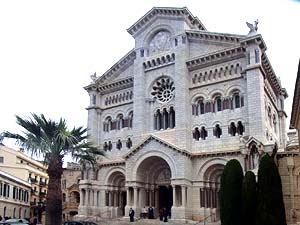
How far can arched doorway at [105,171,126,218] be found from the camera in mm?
45094

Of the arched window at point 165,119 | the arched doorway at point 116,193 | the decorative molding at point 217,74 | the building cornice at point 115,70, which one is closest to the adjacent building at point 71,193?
the arched doorway at point 116,193

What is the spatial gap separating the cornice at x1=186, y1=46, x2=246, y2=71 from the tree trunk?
20.0 meters

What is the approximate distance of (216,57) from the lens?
41031 mm

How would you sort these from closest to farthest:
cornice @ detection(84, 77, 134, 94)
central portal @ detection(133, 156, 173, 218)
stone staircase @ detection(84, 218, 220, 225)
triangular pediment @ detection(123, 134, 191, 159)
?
stone staircase @ detection(84, 218, 220, 225), triangular pediment @ detection(123, 134, 191, 159), central portal @ detection(133, 156, 173, 218), cornice @ detection(84, 77, 134, 94)

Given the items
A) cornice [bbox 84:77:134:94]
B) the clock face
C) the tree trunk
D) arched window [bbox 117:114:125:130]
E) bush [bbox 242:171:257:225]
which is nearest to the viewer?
bush [bbox 242:171:257:225]

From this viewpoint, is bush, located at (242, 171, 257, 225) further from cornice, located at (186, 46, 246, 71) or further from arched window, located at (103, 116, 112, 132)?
arched window, located at (103, 116, 112, 132)

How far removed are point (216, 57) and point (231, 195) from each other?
19.8m

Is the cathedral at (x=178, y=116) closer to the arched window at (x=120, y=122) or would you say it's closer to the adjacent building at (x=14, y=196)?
the arched window at (x=120, y=122)

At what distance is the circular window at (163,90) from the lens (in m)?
43.7

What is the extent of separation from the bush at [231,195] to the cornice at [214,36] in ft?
58.6

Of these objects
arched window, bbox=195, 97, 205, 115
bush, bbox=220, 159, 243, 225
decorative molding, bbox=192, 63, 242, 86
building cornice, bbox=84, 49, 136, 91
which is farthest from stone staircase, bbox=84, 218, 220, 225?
building cornice, bbox=84, 49, 136, 91

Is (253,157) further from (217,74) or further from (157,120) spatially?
(157,120)

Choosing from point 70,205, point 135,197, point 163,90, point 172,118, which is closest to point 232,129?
point 172,118

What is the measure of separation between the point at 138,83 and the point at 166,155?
9156 mm
